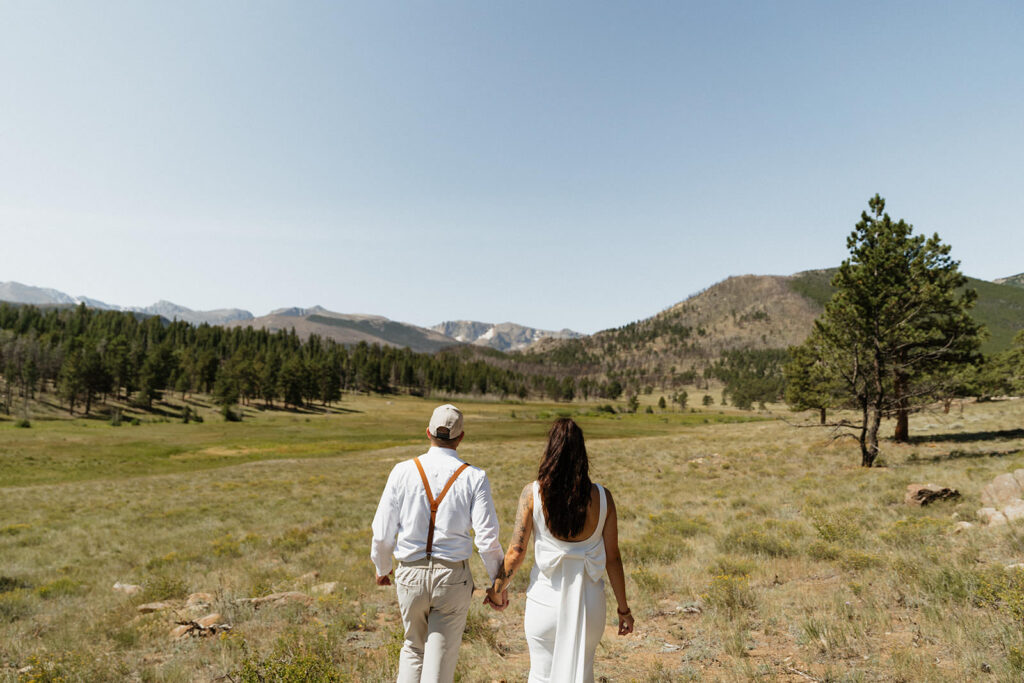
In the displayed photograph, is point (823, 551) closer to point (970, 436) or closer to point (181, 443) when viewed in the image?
point (970, 436)

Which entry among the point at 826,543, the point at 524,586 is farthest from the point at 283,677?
the point at 826,543

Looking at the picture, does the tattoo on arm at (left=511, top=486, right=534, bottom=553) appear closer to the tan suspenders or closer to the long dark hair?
the long dark hair

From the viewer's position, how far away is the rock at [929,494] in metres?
12.8

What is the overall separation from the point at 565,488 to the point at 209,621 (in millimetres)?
7502

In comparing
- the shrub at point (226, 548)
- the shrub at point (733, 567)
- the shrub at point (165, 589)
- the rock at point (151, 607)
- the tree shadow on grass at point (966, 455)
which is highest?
the tree shadow on grass at point (966, 455)

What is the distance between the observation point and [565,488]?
12.7 ft

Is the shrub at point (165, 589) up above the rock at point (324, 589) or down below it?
below

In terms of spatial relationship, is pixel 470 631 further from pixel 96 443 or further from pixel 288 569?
pixel 96 443

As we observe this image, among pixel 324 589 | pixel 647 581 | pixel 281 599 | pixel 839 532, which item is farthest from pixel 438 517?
pixel 839 532

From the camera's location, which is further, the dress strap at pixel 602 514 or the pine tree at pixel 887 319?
the pine tree at pixel 887 319

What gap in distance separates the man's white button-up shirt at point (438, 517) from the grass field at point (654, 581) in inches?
95.0

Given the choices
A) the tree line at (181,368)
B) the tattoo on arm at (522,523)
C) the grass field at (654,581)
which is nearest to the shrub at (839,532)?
the grass field at (654,581)

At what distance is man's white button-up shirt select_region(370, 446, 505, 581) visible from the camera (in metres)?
4.16

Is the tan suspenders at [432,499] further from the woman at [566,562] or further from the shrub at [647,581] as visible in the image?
the shrub at [647,581]
